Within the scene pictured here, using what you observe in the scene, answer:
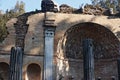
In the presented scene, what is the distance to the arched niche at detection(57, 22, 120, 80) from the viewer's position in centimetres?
1809

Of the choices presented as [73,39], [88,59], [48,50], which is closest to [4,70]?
[48,50]

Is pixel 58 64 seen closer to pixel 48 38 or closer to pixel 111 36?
Answer: pixel 48 38

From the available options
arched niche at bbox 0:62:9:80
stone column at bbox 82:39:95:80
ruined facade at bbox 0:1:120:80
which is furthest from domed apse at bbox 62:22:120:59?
stone column at bbox 82:39:95:80

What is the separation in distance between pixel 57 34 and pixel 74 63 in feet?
6.51

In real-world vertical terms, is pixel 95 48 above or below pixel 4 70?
above

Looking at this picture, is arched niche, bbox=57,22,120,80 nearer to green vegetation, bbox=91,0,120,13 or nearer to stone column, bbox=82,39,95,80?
stone column, bbox=82,39,95,80

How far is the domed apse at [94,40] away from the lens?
1819 centimetres

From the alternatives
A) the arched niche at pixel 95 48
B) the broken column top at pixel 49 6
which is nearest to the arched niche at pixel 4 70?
the arched niche at pixel 95 48

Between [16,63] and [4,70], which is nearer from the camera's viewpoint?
[16,63]

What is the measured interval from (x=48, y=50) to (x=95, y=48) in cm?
302

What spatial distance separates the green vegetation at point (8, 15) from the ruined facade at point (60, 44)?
4639 millimetres

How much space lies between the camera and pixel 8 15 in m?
26.0

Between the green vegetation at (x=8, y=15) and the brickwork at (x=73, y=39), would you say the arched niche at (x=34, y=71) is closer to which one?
the brickwork at (x=73, y=39)

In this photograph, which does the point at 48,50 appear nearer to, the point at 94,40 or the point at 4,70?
the point at 4,70
